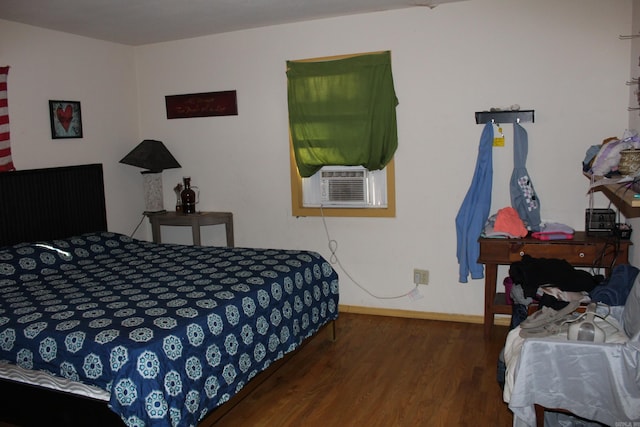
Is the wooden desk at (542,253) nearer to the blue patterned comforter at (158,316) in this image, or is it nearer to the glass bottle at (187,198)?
the blue patterned comforter at (158,316)

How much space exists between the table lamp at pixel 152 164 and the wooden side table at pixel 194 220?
0.60 ft

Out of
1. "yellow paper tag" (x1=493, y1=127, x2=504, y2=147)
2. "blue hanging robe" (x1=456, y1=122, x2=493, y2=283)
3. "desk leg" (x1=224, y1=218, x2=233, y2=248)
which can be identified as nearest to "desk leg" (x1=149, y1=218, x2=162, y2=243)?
"desk leg" (x1=224, y1=218, x2=233, y2=248)

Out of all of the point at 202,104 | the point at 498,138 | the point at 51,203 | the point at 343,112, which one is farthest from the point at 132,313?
the point at 498,138

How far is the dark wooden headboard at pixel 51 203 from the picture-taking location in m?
3.87

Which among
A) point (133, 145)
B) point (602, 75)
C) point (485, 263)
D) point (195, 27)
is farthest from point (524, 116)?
point (133, 145)

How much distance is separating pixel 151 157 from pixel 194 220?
27.4 inches

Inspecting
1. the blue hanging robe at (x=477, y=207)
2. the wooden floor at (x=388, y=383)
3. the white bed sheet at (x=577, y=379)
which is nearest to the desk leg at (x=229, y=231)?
the wooden floor at (x=388, y=383)

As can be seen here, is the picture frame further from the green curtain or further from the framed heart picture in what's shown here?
the framed heart picture

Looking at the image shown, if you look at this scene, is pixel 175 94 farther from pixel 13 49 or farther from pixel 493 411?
pixel 493 411

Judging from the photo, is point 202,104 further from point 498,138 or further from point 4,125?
point 498,138

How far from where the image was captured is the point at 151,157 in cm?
475

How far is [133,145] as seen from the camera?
5.05m

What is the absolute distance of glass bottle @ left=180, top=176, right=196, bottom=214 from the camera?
4.85 meters

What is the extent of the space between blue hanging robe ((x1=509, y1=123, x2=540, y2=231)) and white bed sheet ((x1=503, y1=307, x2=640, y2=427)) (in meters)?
1.52
